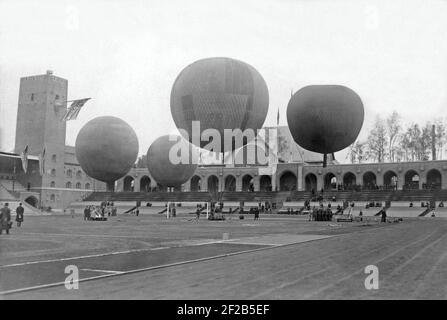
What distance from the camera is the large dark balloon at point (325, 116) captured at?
99.6 ft

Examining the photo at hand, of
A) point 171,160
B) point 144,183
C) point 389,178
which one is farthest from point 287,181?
point 171,160

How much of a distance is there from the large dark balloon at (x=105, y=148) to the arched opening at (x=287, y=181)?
146 feet

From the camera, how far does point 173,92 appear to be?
108ft

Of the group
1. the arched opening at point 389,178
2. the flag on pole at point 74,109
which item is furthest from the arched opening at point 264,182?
the flag on pole at point 74,109

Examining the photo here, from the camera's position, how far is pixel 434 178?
73750mm

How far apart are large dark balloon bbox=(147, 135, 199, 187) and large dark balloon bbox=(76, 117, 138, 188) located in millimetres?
12380

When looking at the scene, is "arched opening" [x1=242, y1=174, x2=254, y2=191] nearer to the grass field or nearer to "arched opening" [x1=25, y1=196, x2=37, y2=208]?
"arched opening" [x1=25, y1=196, x2=37, y2=208]

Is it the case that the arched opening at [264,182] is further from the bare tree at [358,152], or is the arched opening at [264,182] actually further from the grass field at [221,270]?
the grass field at [221,270]

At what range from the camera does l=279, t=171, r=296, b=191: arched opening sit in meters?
82.7

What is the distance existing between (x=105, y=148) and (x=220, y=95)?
44.9ft

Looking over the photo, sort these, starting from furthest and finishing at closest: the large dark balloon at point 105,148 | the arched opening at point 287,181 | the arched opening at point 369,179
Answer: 1. the arched opening at point 287,181
2. the arched opening at point 369,179
3. the large dark balloon at point 105,148

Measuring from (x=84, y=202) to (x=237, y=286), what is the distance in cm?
7976

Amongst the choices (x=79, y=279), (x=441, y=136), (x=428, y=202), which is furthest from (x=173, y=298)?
(x=441, y=136)
